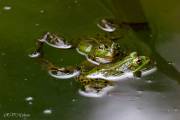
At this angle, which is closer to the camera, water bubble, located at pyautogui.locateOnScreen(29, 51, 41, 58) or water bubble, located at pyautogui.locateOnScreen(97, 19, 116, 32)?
water bubble, located at pyautogui.locateOnScreen(29, 51, 41, 58)

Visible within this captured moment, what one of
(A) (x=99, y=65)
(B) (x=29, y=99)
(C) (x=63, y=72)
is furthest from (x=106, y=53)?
(B) (x=29, y=99)

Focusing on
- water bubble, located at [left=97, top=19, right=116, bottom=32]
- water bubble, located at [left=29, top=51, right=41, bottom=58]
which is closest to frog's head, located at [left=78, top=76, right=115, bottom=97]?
water bubble, located at [left=29, top=51, right=41, bottom=58]

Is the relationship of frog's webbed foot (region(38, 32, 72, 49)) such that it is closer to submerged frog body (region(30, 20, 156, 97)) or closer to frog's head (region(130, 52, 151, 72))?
submerged frog body (region(30, 20, 156, 97))

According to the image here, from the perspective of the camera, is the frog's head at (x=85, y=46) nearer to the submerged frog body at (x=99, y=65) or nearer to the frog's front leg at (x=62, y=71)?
the submerged frog body at (x=99, y=65)

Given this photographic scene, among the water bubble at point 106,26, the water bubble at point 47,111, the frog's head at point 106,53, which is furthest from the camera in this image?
the water bubble at point 106,26

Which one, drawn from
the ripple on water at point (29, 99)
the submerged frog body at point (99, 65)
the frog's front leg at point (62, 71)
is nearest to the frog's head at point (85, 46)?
the submerged frog body at point (99, 65)

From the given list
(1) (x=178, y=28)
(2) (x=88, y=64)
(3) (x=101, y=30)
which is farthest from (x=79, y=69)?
(1) (x=178, y=28)

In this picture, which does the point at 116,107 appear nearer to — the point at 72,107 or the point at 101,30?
the point at 72,107
